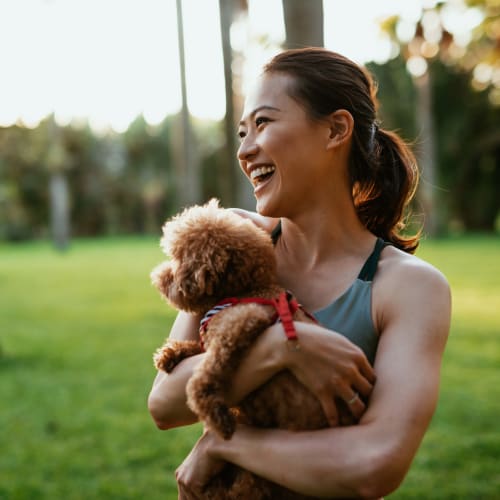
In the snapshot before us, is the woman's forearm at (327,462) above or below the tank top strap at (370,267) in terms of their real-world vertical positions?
below

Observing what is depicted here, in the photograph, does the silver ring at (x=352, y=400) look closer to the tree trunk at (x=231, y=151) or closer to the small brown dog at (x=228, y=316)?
the small brown dog at (x=228, y=316)

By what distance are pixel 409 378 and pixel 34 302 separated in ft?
49.3

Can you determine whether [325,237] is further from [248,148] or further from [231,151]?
[231,151]

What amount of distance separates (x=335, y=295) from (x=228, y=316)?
17.3 inches

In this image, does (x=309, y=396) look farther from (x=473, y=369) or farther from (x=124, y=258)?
(x=124, y=258)

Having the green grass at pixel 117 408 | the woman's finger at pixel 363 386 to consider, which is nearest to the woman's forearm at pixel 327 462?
the woman's finger at pixel 363 386

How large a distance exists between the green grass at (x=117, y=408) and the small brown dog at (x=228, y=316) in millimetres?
3308

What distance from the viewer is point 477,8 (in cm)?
620

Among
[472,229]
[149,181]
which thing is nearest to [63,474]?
[472,229]

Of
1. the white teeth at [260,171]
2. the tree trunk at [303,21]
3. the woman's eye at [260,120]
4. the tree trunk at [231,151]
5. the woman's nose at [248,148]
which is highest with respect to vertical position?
the tree trunk at [303,21]

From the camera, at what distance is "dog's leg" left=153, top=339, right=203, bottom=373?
6.89ft

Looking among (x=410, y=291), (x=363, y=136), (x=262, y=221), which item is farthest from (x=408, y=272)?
(x=262, y=221)

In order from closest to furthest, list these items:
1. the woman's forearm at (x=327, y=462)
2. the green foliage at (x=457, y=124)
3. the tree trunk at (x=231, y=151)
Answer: the woman's forearm at (x=327, y=462) → the tree trunk at (x=231, y=151) → the green foliage at (x=457, y=124)

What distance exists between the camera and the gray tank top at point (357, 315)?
2.08m
